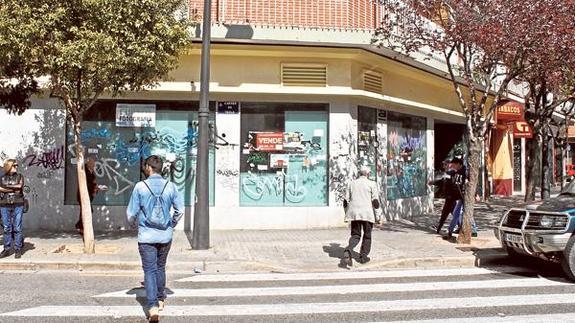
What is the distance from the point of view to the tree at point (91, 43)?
361 inches

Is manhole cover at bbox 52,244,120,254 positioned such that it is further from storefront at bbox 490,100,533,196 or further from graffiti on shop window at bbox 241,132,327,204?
storefront at bbox 490,100,533,196

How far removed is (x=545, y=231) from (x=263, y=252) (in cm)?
489

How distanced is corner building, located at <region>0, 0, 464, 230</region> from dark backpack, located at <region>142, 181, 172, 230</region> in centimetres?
737

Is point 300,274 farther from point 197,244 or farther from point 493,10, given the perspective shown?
point 493,10

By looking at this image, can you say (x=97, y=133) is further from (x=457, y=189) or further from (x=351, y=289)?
(x=457, y=189)

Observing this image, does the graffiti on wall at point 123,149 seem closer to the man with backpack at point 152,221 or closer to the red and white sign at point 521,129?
the man with backpack at point 152,221

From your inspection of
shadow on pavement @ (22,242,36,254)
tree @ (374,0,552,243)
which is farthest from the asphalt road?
tree @ (374,0,552,243)

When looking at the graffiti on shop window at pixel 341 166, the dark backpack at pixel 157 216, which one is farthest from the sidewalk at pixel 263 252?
the dark backpack at pixel 157 216

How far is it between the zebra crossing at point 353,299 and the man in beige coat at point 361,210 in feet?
1.58

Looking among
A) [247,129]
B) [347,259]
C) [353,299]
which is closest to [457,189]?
[347,259]

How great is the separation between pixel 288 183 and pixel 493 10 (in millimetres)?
6121

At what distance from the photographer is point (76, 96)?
34.4ft

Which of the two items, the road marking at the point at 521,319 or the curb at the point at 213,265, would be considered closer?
the road marking at the point at 521,319

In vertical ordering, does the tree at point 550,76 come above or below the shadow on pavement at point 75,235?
above
